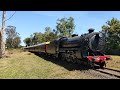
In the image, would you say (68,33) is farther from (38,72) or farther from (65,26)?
(38,72)

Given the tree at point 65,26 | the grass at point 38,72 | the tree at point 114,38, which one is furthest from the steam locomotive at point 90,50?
the tree at point 65,26

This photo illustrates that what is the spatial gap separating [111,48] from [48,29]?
59333 mm

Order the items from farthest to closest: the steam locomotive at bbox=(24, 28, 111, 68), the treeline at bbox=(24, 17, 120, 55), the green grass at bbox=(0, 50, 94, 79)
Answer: the treeline at bbox=(24, 17, 120, 55) → the steam locomotive at bbox=(24, 28, 111, 68) → the green grass at bbox=(0, 50, 94, 79)

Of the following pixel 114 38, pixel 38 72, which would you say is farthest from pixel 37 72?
pixel 114 38

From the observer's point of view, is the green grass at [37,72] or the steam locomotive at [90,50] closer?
the green grass at [37,72]

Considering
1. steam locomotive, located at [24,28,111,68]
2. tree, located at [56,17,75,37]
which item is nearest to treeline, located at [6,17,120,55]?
tree, located at [56,17,75,37]

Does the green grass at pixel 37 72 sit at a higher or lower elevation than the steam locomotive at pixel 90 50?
lower

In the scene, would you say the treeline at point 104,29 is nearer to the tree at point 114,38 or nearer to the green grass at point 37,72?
the tree at point 114,38

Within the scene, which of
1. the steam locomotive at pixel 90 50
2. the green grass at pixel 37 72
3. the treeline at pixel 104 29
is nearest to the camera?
the green grass at pixel 37 72

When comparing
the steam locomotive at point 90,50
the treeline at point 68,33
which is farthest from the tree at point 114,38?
the steam locomotive at point 90,50

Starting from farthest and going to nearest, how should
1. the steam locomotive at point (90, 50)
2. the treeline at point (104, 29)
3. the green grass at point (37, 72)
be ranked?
the treeline at point (104, 29) → the steam locomotive at point (90, 50) → the green grass at point (37, 72)

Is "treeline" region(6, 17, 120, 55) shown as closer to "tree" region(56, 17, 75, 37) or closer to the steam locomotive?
"tree" region(56, 17, 75, 37)
